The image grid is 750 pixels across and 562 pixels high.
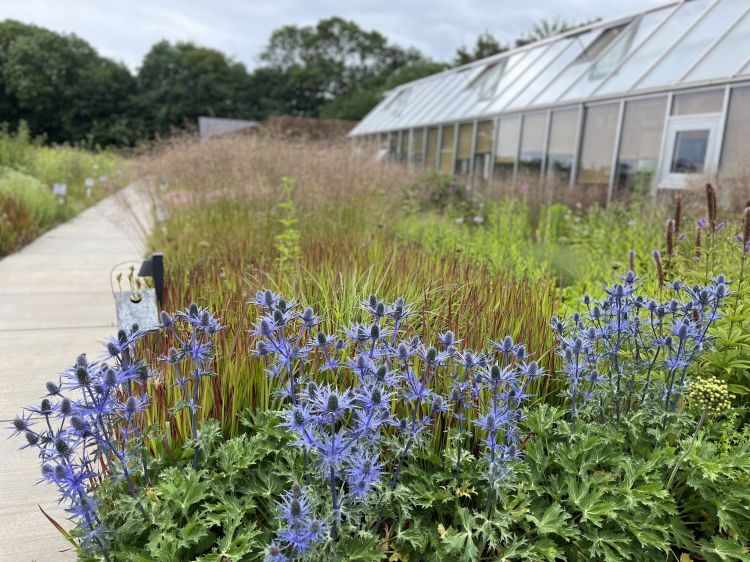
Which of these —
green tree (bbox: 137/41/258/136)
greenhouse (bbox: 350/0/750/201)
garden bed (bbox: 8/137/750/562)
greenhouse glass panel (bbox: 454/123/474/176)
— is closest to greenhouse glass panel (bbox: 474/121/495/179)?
greenhouse (bbox: 350/0/750/201)

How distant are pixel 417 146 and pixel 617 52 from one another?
23.5 feet

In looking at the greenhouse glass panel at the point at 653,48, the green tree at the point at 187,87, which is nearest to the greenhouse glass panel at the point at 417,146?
the greenhouse glass panel at the point at 653,48

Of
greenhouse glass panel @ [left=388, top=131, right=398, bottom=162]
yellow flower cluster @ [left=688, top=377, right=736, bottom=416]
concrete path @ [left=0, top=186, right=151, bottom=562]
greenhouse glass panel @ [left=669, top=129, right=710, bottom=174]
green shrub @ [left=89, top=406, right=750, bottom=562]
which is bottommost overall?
concrete path @ [left=0, top=186, right=151, bottom=562]

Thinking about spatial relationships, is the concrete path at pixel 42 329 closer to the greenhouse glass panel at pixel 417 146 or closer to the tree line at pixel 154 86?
the greenhouse glass panel at pixel 417 146

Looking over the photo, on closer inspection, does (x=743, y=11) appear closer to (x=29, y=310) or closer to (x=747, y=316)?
(x=747, y=316)

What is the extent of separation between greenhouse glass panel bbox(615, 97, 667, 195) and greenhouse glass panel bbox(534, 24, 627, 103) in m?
1.91

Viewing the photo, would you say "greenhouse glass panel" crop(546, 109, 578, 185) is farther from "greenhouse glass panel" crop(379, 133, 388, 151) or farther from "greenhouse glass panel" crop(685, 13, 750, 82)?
"greenhouse glass panel" crop(379, 133, 388, 151)

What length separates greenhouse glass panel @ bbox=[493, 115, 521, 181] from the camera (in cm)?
1085

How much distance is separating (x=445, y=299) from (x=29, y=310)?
3566 mm

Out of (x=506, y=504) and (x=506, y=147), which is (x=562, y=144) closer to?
(x=506, y=147)

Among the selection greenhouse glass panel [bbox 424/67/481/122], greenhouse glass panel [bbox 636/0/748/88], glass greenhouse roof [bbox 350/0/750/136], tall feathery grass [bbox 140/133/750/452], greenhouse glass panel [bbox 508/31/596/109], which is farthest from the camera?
greenhouse glass panel [bbox 424/67/481/122]

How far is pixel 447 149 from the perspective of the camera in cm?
1372

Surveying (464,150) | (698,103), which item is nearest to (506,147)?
(464,150)

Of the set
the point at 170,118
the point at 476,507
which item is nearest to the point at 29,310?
the point at 476,507
